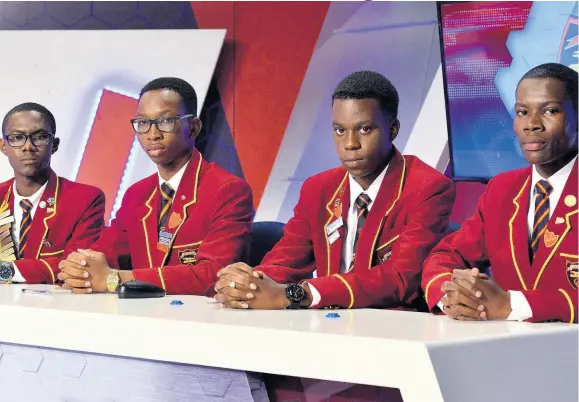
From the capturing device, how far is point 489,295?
2.26 meters

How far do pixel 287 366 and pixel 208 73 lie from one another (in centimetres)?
327

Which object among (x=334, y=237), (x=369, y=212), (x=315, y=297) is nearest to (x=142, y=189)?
(x=334, y=237)

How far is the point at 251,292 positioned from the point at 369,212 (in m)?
0.72

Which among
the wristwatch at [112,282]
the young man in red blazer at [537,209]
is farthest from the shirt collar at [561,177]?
the wristwatch at [112,282]

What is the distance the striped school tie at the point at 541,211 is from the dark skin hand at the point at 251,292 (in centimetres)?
65

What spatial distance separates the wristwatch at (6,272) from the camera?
357 cm

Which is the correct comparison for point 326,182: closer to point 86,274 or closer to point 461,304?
point 86,274

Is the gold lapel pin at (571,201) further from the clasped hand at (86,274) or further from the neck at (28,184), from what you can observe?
the neck at (28,184)

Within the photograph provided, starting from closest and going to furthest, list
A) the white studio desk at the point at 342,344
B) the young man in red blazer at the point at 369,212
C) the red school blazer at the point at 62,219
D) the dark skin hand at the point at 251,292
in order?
the white studio desk at the point at 342,344
the dark skin hand at the point at 251,292
the young man in red blazer at the point at 369,212
the red school blazer at the point at 62,219

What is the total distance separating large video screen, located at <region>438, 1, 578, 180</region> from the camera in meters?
4.17

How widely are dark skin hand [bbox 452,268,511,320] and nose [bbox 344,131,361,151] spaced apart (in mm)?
895

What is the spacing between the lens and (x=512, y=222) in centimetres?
271

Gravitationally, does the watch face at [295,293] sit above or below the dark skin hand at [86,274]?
above

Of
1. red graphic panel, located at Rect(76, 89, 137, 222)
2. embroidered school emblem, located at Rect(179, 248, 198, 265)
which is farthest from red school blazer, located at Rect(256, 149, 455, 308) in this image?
red graphic panel, located at Rect(76, 89, 137, 222)
